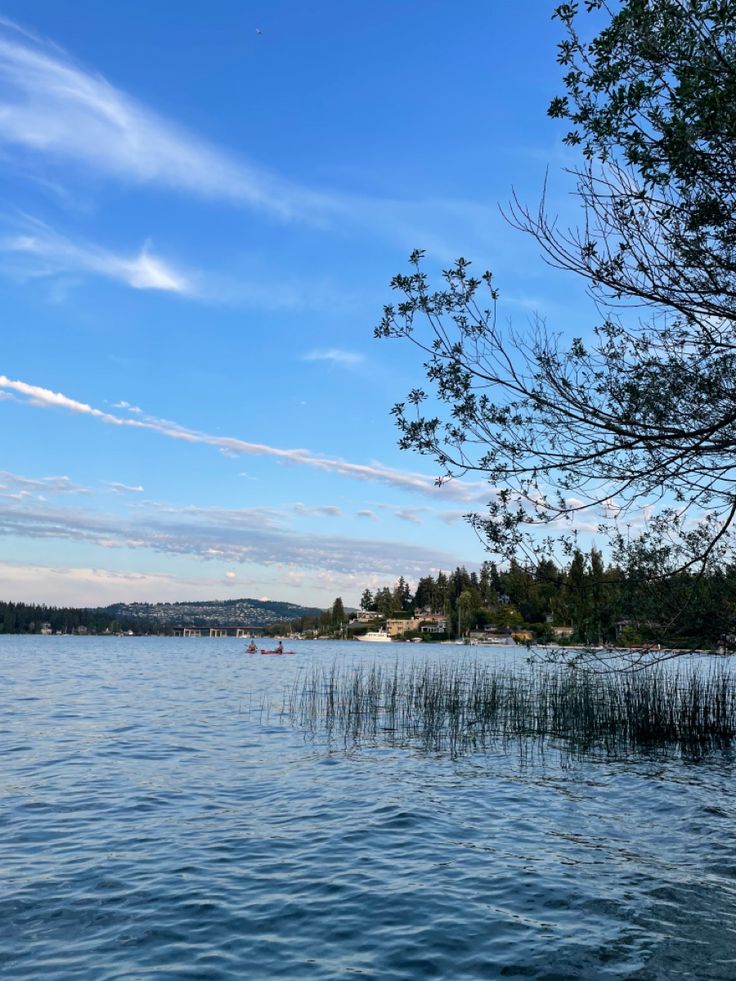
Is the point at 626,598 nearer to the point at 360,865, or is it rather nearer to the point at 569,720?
the point at 360,865

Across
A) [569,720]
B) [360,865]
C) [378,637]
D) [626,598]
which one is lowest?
[378,637]

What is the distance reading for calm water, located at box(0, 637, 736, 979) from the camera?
20.9 ft

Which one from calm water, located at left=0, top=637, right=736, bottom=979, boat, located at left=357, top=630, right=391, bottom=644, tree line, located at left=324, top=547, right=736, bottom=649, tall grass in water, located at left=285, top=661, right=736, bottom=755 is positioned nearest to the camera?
calm water, located at left=0, top=637, right=736, bottom=979

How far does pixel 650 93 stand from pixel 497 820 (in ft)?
30.8

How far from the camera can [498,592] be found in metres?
10.3

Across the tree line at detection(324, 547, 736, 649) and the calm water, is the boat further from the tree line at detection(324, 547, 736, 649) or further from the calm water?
the tree line at detection(324, 547, 736, 649)

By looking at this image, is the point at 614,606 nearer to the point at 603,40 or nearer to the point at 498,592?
the point at 498,592

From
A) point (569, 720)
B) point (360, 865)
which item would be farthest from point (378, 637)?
point (360, 865)

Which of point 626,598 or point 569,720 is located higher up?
point 626,598

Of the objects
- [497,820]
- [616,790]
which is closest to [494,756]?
[616,790]

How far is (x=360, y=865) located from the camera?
8844 mm

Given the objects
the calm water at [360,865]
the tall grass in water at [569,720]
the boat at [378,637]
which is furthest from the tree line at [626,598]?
the boat at [378,637]

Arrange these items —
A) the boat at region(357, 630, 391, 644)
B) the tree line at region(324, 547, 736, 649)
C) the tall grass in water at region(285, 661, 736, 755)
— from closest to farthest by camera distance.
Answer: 1. the tree line at region(324, 547, 736, 649)
2. the tall grass in water at region(285, 661, 736, 755)
3. the boat at region(357, 630, 391, 644)

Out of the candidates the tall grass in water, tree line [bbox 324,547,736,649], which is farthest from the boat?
tree line [bbox 324,547,736,649]
